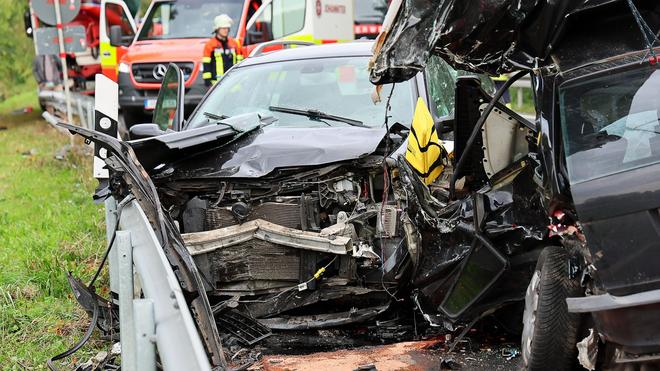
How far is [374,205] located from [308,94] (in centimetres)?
147

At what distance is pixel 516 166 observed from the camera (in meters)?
5.00

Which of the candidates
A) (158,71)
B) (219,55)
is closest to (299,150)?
(219,55)

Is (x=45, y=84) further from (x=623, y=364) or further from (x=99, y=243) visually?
(x=623, y=364)

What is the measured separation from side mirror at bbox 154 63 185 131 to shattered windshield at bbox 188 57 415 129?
16cm

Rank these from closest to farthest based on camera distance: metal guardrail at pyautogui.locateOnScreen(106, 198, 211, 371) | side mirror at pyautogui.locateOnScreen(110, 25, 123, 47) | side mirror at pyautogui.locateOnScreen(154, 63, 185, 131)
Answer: metal guardrail at pyautogui.locateOnScreen(106, 198, 211, 371)
side mirror at pyautogui.locateOnScreen(154, 63, 185, 131)
side mirror at pyautogui.locateOnScreen(110, 25, 123, 47)

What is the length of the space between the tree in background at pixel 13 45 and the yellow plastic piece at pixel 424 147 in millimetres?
19106

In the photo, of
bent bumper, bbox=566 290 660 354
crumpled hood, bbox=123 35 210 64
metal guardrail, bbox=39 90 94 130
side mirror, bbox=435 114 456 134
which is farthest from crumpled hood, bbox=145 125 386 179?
crumpled hood, bbox=123 35 210 64

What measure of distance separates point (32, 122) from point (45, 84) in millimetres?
1037

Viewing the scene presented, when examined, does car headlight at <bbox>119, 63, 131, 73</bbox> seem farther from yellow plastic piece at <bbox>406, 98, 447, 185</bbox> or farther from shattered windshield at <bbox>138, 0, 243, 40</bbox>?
yellow plastic piece at <bbox>406, 98, 447, 185</bbox>

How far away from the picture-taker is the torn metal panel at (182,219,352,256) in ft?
18.4

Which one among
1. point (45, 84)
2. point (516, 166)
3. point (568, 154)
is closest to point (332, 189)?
point (516, 166)

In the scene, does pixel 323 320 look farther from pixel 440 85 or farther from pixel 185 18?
pixel 185 18

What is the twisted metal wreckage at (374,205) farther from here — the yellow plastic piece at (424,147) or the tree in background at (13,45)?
the tree in background at (13,45)

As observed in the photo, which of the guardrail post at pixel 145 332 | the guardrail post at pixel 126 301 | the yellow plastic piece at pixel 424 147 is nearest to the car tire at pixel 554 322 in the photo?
the yellow plastic piece at pixel 424 147
